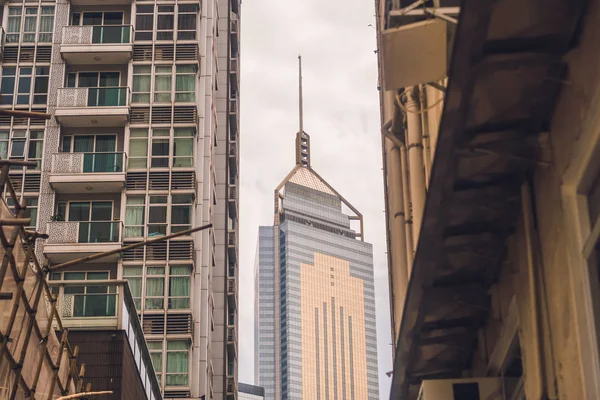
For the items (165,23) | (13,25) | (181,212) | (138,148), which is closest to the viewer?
(181,212)

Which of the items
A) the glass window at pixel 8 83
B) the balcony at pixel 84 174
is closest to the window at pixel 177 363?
the balcony at pixel 84 174

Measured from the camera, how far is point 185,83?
180 feet

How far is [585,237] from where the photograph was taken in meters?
9.65

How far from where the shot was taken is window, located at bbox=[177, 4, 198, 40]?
5553 cm

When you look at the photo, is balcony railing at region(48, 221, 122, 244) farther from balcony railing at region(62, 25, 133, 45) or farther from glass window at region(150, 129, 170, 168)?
balcony railing at region(62, 25, 133, 45)

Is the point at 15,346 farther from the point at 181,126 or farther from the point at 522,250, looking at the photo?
the point at 181,126

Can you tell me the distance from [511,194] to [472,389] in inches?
174

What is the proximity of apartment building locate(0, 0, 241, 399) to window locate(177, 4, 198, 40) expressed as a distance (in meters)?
0.05

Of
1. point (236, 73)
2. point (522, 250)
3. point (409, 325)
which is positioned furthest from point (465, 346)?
point (236, 73)

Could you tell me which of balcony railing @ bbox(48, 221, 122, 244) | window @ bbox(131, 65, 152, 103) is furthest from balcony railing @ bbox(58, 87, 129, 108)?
balcony railing @ bbox(48, 221, 122, 244)

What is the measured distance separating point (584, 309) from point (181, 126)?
148ft

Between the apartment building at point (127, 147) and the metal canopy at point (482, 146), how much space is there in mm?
35877

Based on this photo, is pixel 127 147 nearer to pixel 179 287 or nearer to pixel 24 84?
pixel 24 84

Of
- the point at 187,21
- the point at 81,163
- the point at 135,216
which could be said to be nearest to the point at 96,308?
the point at 135,216
